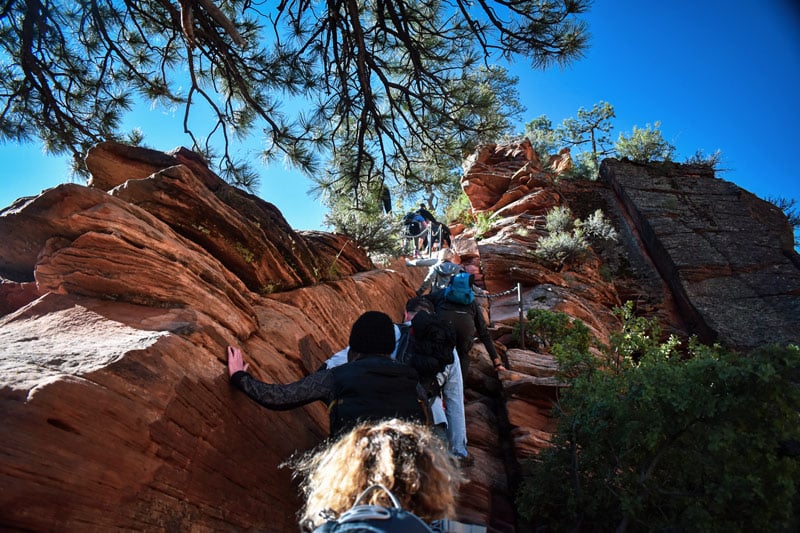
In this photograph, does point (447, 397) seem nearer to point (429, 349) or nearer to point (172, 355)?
point (429, 349)

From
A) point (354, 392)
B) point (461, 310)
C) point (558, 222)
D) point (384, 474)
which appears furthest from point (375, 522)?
point (558, 222)

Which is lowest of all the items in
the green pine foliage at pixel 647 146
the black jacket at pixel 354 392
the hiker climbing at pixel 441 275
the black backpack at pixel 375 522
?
the black backpack at pixel 375 522

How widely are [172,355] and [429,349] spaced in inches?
91.9

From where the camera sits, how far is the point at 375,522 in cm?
127

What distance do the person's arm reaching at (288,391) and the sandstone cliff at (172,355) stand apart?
7.5 inches

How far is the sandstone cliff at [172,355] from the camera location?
2260 millimetres

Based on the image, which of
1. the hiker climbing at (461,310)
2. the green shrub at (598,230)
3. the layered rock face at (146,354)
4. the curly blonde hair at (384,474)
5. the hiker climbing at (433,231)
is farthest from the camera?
the green shrub at (598,230)

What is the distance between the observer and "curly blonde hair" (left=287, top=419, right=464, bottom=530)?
4.91ft

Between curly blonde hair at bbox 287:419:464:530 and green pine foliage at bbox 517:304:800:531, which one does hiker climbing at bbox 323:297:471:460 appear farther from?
curly blonde hair at bbox 287:419:464:530

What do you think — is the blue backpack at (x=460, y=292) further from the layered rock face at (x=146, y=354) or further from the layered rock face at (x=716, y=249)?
the layered rock face at (x=716, y=249)

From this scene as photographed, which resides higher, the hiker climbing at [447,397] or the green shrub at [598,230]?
the green shrub at [598,230]

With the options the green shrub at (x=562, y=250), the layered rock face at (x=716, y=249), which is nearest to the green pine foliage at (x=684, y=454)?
the green shrub at (x=562, y=250)

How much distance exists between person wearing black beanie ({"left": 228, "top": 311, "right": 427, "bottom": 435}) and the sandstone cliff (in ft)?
0.99

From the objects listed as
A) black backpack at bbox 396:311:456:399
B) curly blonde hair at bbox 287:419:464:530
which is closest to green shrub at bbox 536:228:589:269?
black backpack at bbox 396:311:456:399
